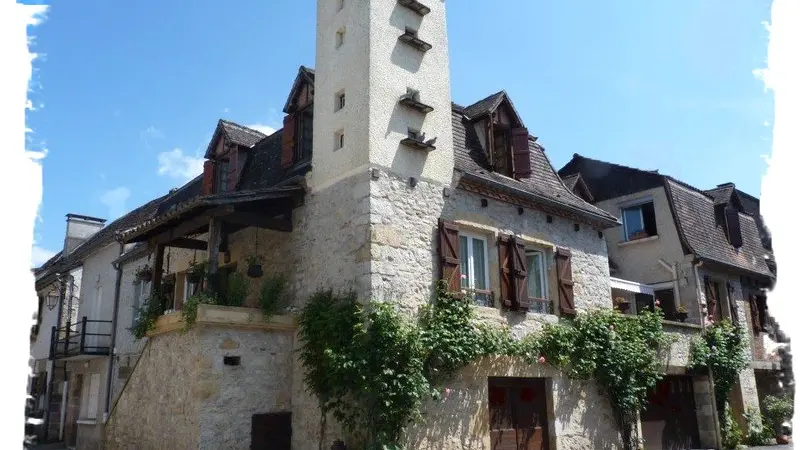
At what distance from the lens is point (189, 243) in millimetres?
13484

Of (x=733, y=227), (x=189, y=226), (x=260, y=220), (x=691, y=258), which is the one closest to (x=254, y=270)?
(x=260, y=220)

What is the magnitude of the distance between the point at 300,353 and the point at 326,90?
5.16m

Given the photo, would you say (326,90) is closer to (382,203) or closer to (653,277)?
(382,203)

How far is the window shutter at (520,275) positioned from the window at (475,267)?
22.0 inches

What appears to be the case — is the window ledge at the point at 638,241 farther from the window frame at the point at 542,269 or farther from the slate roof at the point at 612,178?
the window frame at the point at 542,269

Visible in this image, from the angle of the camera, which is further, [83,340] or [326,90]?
[83,340]

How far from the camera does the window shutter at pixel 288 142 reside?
534 inches

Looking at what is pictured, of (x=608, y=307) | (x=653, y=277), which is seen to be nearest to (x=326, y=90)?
(x=608, y=307)

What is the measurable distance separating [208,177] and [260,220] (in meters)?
5.36

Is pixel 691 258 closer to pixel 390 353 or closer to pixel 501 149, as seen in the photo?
pixel 501 149

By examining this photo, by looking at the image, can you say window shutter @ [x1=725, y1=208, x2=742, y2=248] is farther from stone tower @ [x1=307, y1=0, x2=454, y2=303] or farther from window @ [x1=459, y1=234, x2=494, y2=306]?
stone tower @ [x1=307, y1=0, x2=454, y2=303]

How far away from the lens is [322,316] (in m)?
10.6

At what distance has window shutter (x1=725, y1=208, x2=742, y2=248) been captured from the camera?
1938 centimetres

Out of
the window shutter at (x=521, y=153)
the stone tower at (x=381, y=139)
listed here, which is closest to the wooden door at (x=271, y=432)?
the stone tower at (x=381, y=139)
